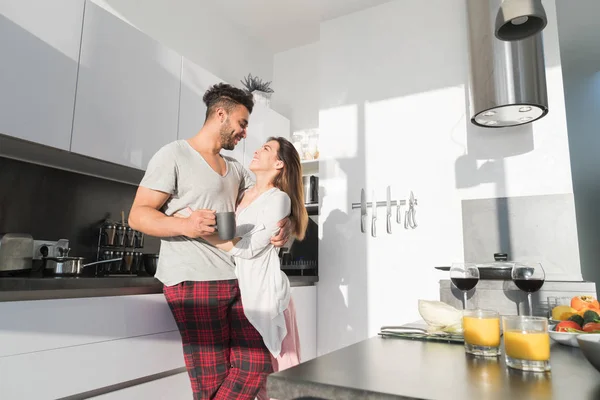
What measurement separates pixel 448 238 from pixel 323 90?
1421 mm

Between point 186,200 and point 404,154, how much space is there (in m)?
1.66

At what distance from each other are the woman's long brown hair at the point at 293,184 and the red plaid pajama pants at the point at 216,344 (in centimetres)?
40

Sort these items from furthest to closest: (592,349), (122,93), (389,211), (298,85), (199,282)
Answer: (298,85)
(389,211)
(122,93)
(199,282)
(592,349)

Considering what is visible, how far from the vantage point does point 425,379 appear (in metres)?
0.57

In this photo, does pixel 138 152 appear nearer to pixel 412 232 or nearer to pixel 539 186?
pixel 412 232

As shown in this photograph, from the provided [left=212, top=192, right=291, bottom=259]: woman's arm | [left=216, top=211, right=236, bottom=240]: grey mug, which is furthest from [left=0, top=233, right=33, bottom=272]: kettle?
[left=216, top=211, right=236, bottom=240]: grey mug

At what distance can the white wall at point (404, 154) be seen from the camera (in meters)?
2.37

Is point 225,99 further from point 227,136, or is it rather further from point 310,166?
point 310,166

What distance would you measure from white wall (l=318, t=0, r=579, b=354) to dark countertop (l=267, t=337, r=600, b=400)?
180 centimetres

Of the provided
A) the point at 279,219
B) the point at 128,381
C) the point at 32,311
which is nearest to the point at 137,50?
the point at 279,219

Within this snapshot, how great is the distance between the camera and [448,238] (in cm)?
246

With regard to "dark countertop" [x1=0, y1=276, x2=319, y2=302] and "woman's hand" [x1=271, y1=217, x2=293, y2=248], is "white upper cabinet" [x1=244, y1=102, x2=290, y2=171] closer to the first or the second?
"woman's hand" [x1=271, y1=217, x2=293, y2=248]

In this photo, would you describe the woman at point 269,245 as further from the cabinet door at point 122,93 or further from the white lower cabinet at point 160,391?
the cabinet door at point 122,93

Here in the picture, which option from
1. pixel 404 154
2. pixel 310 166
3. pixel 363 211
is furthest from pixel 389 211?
pixel 310 166
